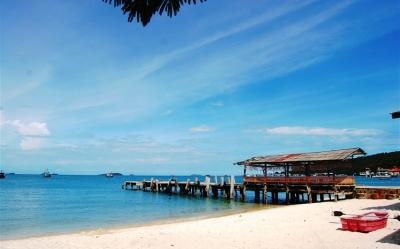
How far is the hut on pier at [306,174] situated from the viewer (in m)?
30.2

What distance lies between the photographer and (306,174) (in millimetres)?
33344

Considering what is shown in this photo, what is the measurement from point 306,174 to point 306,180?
2.13 feet

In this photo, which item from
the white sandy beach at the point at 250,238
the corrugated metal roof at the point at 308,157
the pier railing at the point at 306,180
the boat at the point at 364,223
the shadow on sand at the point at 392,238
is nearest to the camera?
the shadow on sand at the point at 392,238

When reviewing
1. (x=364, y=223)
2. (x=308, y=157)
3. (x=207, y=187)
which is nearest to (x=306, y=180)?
(x=308, y=157)

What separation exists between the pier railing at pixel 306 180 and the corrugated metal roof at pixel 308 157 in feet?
5.47

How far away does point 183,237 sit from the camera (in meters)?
16.1

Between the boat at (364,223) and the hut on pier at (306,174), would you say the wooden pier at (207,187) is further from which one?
the boat at (364,223)

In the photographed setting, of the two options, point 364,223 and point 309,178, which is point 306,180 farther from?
point 364,223

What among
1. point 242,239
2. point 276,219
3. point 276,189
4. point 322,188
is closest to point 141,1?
point 242,239

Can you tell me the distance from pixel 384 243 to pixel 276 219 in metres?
8.93

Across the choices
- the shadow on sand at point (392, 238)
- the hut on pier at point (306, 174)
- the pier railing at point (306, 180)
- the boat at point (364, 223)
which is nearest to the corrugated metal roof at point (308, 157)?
the hut on pier at point (306, 174)

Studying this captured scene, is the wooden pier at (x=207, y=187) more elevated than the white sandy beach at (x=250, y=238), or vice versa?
the wooden pier at (x=207, y=187)

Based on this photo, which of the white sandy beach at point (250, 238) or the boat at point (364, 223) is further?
the boat at point (364, 223)

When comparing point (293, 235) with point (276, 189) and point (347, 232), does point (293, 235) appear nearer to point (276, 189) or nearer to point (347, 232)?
point (347, 232)
